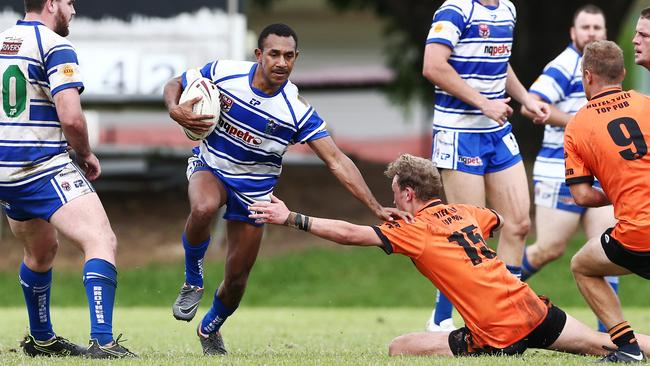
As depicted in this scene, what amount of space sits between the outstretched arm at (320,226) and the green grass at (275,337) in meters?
0.72

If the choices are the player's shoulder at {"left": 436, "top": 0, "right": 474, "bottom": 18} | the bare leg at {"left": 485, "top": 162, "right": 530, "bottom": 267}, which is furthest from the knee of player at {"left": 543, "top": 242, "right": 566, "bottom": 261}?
the player's shoulder at {"left": 436, "top": 0, "right": 474, "bottom": 18}

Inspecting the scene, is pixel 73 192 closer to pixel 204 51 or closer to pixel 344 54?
pixel 204 51

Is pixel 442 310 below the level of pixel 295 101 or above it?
below

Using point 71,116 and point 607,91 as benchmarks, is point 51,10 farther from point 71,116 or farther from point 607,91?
point 607,91

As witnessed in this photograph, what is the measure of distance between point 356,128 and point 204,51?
21.1m

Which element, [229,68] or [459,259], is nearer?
[459,259]

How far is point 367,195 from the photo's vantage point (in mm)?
7402

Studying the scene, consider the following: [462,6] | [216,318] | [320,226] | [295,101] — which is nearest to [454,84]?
[462,6]

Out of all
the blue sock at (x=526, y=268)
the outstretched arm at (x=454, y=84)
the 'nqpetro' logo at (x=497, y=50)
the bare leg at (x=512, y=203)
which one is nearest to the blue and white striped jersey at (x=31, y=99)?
the outstretched arm at (x=454, y=84)

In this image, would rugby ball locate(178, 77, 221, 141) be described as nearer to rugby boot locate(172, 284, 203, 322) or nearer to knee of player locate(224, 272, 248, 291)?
knee of player locate(224, 272, 248, 291)

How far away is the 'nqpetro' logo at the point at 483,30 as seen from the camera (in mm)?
8656

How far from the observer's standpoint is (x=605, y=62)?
6.86m

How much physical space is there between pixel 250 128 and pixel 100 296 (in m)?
1.66

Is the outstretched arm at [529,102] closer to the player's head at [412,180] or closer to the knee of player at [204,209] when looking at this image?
the player's head at [412,180]
